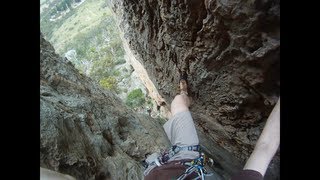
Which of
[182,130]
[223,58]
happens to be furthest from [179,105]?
[223,58]

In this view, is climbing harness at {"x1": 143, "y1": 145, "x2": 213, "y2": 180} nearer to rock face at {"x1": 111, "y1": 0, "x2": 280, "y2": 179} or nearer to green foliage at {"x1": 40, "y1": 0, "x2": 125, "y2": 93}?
rock face at {"x1": 111, "y1": 0, "x2": 280, "y2": 179}

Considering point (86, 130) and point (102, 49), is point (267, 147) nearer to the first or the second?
point (86, 130)

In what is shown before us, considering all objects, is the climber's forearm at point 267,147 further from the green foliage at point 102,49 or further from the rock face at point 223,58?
the green foliage at point 102,49

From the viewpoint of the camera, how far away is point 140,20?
3385 mm

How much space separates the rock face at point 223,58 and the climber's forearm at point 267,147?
43 millimetres

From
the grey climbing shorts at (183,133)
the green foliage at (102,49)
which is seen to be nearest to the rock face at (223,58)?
the grey climbing shorts at (183,133)

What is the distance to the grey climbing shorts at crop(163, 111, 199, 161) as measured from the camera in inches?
71.4

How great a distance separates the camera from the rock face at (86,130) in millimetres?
1634

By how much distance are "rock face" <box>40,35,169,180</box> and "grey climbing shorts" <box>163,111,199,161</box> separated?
A: 12.1 inches

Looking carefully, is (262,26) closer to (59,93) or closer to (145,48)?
(59,93)

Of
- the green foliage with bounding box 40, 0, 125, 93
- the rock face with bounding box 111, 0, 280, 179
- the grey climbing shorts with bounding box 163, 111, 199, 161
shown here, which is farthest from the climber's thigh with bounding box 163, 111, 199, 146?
the green foliage with bounding box 40, 0, 125, 93

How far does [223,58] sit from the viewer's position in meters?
2.21
